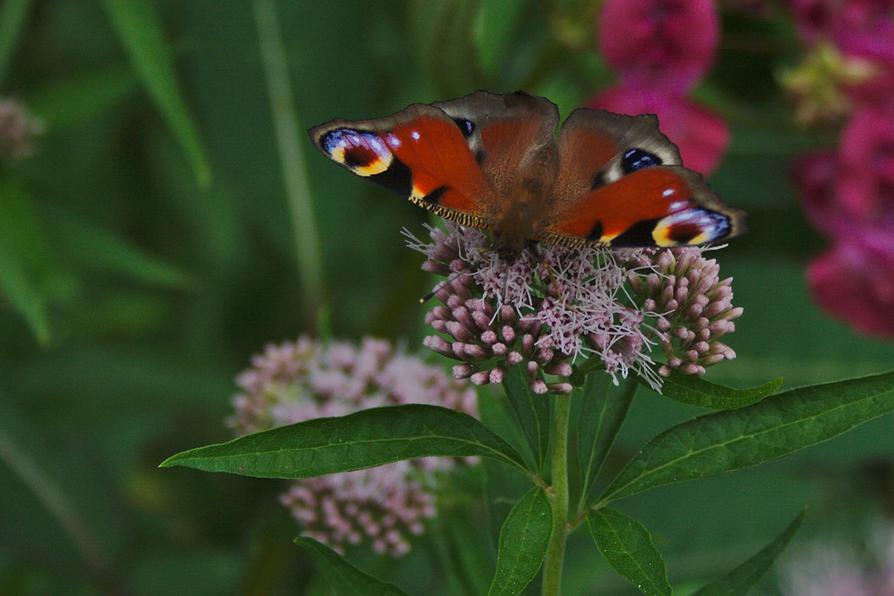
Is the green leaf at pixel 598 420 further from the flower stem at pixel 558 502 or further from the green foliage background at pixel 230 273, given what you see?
the green foliage background at pixel 230 273

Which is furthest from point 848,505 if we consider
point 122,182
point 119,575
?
point 122,182

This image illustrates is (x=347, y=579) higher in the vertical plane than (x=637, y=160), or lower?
lower

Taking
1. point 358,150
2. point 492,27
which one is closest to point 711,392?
point 358,150

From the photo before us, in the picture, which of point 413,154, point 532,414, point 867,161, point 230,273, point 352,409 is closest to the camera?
point 532,414

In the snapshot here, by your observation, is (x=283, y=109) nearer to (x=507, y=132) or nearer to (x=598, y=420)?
(x=507, y=132)

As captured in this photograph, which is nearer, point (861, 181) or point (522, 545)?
point (522, 545)

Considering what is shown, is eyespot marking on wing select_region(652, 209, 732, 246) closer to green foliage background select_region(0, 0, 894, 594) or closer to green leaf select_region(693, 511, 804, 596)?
green leaf select_region(693, 511, 804, 596)

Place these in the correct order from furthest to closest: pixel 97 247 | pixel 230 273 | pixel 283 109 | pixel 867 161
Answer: pixel 230 273
pixel 283 109
pixel 867 161
pixel 97 247

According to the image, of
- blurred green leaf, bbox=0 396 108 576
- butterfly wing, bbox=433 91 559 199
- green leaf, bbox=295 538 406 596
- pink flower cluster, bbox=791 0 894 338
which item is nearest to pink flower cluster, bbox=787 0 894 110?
pink flower cluster, bbox=791 0 894 338
